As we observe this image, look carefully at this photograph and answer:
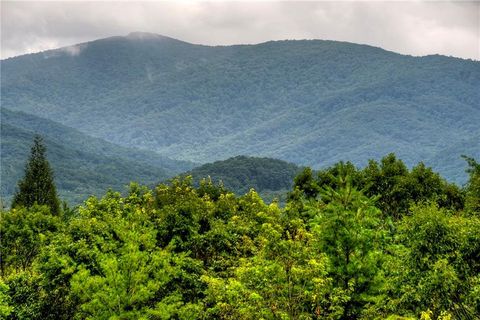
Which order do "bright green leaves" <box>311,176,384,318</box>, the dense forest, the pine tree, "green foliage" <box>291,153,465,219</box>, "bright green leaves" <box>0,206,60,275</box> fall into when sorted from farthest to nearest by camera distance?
the pine tree
"bright green leaves" <box>0,206,60,275</box>
"green foliage" <box>291,153,465,219</box>
"bright green leaves" <box>311,176,384,318</box>
the dense forest

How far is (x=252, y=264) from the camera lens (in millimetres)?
35500

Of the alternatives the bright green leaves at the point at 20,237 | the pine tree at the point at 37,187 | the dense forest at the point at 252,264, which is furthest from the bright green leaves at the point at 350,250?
the pine tree at the point at 37,187

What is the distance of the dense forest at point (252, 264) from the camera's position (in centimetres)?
3128

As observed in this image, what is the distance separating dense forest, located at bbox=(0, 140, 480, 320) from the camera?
31.3 metres

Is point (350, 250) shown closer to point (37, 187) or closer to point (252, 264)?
point (252, 264)

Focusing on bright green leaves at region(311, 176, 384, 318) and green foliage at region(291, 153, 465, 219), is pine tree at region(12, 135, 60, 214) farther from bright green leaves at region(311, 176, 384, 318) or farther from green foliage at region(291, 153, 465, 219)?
bright green leaves at region(311, 176, 384, 318)

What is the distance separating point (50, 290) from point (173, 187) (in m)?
16.8

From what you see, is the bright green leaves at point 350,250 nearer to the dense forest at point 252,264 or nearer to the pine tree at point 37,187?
the dense forest at point 252,264

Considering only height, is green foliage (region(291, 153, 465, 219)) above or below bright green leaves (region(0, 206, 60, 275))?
above

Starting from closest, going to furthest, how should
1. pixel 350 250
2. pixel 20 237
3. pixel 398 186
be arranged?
pixel 350 250, pixel 398 186, pixel 20 237

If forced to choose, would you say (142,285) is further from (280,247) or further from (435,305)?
(435,305)

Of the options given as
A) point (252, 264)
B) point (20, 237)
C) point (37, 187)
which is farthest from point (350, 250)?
point (37, 187)

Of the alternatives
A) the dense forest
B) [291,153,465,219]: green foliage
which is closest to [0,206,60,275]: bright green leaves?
the dense forest

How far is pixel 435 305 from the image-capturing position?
1230 inches
